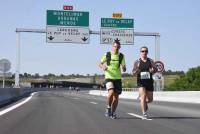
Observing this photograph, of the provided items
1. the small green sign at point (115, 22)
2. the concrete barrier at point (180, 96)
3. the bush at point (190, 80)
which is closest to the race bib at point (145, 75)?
the concrete barrier at point (180, 96)

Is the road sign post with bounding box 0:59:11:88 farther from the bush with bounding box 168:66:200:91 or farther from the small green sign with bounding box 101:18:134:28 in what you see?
the bush with bounding box 168:66:200:91

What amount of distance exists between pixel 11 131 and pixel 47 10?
36434mm

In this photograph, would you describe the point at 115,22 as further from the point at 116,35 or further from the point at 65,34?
the point at 65,34

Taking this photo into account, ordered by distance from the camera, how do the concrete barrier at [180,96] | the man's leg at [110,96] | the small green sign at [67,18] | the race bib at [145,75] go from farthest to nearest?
1. the small green sign at [67,18]
2. the concrete barrier at [180,96]
3. the man's leg at [110,96]
4. the race bib at [145,75]

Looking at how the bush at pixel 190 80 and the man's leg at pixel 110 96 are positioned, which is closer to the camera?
the man's leg at pixel 110 96

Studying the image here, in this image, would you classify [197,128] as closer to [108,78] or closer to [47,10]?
[108,78]

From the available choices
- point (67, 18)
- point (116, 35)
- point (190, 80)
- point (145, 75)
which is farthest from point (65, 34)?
point (190, 80)

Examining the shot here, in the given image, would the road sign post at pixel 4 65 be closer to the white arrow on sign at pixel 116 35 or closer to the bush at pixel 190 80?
the white arrow on sign at pixel 116 35

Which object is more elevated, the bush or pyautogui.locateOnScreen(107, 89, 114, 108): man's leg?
the bush

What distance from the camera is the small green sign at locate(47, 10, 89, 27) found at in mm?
47594

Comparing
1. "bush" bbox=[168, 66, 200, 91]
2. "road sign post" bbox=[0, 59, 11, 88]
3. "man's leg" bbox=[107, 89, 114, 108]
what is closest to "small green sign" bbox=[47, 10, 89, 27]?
"road sign post" bbox=[0, 59, 11, 88]

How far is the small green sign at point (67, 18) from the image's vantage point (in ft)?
156

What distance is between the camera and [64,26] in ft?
156

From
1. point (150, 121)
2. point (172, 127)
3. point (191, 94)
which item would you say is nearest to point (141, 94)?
point (150, 121)
